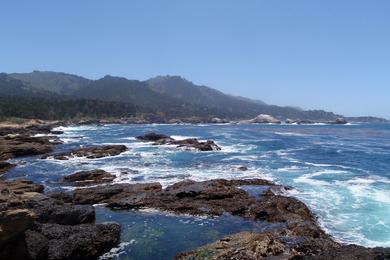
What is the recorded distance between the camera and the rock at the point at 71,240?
773 inches

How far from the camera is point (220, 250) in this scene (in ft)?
63.2

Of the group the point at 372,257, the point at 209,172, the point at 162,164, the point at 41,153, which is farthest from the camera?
the point at 41,153

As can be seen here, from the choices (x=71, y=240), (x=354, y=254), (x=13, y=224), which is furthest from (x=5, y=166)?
(x=354, y=254)

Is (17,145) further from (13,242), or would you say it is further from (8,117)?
(8,117)

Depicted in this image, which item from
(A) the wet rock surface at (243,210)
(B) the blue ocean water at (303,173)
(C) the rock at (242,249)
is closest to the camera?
(C) the rock at (242,249)

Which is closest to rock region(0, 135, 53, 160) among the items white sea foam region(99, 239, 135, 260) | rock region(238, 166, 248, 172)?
rock region(238, 166, 248, 172)

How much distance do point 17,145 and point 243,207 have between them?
45549 millimetres

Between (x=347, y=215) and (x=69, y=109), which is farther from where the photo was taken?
(x=69, y=109)

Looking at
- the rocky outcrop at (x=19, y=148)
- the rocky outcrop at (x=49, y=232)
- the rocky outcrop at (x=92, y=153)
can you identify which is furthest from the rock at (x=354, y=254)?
the rocky outcrop at (x=19, y=148)

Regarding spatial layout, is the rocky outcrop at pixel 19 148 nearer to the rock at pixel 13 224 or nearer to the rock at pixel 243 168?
the rock at pixel 243 168

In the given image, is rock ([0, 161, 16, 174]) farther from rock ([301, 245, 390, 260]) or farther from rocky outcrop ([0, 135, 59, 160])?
rock ([301, 245, 390, 260])

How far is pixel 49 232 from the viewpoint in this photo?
21.2 m

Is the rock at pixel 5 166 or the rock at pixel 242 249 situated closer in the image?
the rock at pixel 242 249

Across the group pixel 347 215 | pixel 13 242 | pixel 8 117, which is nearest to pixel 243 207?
pixel 347 215
